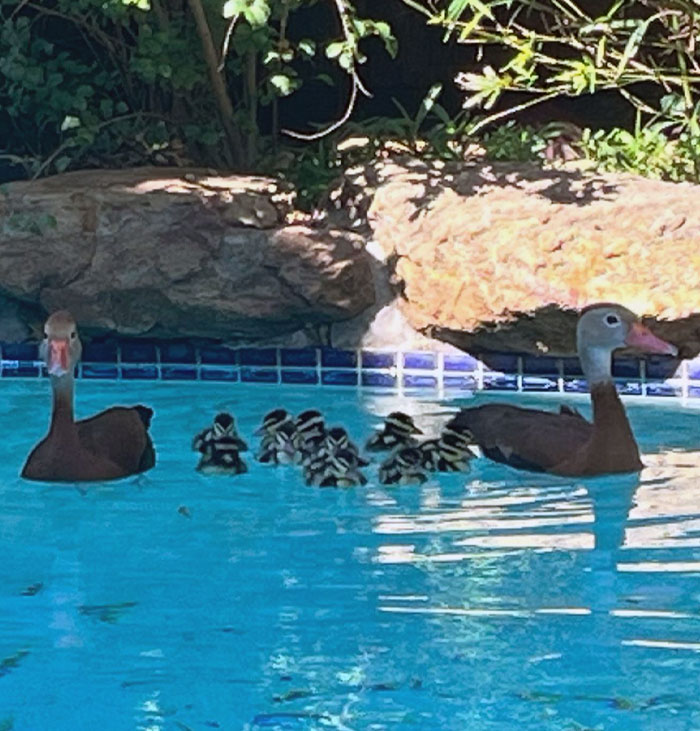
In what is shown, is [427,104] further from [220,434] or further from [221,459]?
[221,459]

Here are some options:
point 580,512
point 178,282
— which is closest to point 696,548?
point 580,512

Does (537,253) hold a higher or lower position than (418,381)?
higher

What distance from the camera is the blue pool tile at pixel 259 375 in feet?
31.1

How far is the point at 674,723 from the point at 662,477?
2.72 metres

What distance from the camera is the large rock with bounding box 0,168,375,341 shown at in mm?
9148

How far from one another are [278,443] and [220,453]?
0.31 m

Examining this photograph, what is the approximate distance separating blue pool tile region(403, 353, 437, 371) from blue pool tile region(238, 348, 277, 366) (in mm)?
701

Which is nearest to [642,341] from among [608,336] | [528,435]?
[608,336]

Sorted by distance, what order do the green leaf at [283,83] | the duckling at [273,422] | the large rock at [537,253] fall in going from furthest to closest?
the green leaf at [283,83] → the large rock at [537,253] → the duckling at [273,422]

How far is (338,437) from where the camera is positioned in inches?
274

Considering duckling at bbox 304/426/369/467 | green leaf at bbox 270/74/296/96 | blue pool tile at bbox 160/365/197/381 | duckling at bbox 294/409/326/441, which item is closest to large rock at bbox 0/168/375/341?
blue pool tile at bbox 160/365/197/381

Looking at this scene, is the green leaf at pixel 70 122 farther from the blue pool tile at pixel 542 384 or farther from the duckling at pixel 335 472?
the duckling at pixel 335 472

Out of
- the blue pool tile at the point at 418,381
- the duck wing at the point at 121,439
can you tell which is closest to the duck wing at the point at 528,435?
the duck wing at the point at 121,439

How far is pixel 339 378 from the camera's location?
9.38 m
